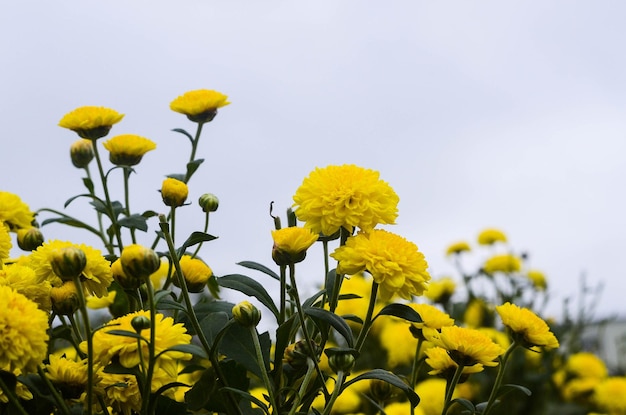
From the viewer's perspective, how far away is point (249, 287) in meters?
0.67

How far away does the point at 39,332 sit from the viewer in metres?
0.53

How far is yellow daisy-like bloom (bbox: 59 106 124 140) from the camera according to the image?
89 centimetres

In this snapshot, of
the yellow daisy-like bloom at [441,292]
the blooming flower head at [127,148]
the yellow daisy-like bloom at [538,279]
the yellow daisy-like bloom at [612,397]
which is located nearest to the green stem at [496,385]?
the blooming flower head at [127,148]

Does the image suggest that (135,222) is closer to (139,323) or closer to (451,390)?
(139,323)

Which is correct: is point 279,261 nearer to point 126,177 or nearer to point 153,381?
point 153,381

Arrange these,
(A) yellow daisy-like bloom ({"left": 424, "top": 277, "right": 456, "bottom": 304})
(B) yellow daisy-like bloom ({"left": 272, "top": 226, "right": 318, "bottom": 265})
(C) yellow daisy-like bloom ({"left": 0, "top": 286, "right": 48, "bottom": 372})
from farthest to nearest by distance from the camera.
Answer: (A) yellow daisy-like bloom ({"left": 424, "top": 277, "right": 456, "bottom": 304}) → (B) yellow daisy-like bloom ({"left": 272, "top": 226, "right": 318, "bottom": 265}) → (C) yellow daisy-like bloom ({"left": 0, "top": 286, "right": 48, "bottom": 372})

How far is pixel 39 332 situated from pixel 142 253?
9 cm

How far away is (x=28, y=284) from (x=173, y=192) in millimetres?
154

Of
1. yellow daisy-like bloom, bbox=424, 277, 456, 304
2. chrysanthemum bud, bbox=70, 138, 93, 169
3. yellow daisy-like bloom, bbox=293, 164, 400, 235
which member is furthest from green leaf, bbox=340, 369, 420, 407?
yellow daisy-like bloom, bbox=424, 277, 456, 304

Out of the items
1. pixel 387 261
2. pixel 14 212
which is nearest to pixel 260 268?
pixel 387 261

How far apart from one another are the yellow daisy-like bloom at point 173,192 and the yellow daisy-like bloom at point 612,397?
156cm

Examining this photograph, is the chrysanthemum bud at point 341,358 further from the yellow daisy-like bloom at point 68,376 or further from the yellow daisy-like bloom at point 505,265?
the yellow daisy-like bloom at point 505,265

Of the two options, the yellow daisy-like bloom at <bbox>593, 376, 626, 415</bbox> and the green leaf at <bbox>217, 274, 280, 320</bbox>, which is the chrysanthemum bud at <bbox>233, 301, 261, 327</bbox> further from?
the yellow daisy-like bloom at <bbox>593, 376, 626, 415</bbox>

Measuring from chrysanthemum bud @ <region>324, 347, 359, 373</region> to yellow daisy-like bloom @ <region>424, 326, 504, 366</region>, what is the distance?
13cm
